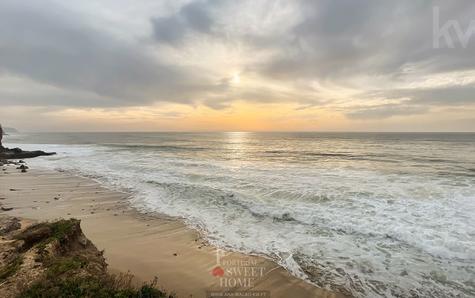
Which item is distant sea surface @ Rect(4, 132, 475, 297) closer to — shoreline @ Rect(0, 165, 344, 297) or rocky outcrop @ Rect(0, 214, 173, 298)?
shoreline @ Rect(0, 165, 344, 297)

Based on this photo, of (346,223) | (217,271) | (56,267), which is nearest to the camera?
(56,267)

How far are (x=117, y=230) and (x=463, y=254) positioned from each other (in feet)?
41.1

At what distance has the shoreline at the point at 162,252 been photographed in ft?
23.2

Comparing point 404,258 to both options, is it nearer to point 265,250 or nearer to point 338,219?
point 338,219

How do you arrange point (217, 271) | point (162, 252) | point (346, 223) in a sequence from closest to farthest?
point (217, 271)
point (162, 252)
point (346, 223)

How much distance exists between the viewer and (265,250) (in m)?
9.15

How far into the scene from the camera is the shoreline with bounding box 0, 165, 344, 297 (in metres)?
7.06

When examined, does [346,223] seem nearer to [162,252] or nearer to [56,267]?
[162,252]

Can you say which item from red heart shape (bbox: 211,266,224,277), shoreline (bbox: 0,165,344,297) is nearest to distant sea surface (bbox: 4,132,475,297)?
shoreline (bbox: 0,165,344,297)

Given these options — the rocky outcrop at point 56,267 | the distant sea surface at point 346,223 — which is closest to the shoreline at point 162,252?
the distant sea surface at point 346,223

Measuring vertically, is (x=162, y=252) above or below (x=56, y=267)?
below

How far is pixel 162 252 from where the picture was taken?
352 inches

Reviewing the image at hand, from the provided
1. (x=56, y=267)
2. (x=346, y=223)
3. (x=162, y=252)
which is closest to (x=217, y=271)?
(x=162, y=252)

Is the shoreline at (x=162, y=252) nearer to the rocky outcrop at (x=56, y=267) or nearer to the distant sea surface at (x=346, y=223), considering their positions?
the distant sea surface at (x=346, y=223)
